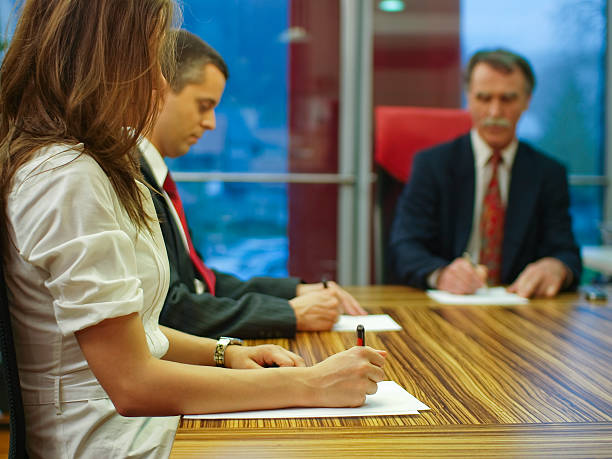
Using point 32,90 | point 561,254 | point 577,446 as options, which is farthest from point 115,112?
point 561,254

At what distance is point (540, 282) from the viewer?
1.88 meters

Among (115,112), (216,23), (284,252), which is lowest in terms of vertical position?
(284,252)

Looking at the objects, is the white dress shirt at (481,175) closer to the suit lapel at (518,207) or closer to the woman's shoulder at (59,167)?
the suit lapel at (518,207)

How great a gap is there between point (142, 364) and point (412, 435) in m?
0.37

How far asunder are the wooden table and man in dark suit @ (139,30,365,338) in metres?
0.06

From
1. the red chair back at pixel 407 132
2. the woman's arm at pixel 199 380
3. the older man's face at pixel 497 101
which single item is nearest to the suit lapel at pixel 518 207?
the older man's face at pixel 497 101

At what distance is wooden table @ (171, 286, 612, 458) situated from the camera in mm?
779

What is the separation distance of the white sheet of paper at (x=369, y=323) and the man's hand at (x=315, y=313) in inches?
1.4

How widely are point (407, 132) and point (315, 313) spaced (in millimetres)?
1376

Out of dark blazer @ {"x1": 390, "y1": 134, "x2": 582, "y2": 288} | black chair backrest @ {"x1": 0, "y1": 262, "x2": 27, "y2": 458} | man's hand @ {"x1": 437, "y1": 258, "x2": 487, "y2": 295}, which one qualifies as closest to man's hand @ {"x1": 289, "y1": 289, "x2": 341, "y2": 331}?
man's hand @ {"x1": 437, "y1": 258, "x2": 487, "y2": 295}

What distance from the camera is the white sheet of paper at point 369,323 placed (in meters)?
1.45

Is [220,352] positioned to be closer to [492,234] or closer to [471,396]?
[471,396]

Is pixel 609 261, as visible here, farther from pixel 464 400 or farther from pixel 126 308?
pixel 126 308

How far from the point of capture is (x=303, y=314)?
1.41m
